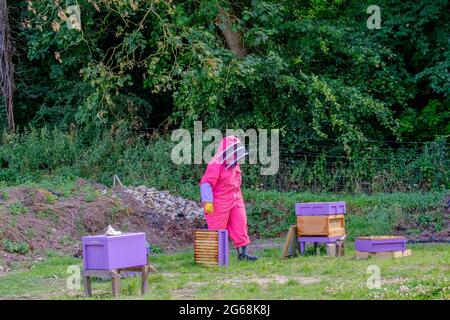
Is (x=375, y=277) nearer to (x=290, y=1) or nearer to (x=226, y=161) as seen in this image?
(x=226, y=161)

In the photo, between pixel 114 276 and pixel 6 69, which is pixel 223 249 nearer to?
pixel 114 276

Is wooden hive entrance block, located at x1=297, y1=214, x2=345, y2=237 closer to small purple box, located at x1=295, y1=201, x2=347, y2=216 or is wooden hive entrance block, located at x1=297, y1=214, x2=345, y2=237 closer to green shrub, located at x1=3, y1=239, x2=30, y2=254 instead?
small purple box, located at x1=295, y1=201, x2=347, y2=216

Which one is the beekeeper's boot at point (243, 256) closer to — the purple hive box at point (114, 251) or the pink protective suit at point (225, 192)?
the pink protective suit at point (225, 192)

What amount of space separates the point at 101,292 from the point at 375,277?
10.5ft

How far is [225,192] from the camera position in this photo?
11.5 metres

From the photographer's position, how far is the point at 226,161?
11445 millimetres

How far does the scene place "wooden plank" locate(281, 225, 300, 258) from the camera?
11.7m

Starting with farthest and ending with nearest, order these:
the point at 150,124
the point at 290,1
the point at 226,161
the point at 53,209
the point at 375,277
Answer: the point at 150,124, the point at 290,1, the point at 53,209, the point at 226,161, the point at 375,277

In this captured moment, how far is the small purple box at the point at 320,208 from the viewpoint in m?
11.7

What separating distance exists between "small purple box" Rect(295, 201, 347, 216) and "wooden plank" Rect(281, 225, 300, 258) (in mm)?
318

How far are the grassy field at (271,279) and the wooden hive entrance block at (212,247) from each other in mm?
151

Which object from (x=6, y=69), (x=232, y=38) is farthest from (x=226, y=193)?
(x=6, y=69)

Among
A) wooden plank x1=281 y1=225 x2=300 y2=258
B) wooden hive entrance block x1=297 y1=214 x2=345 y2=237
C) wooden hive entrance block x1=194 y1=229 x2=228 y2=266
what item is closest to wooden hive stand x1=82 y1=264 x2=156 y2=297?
wooden hive entrance block x1=194 y1=229 x2=228 y2=266

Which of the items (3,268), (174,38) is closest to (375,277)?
(3,268)
